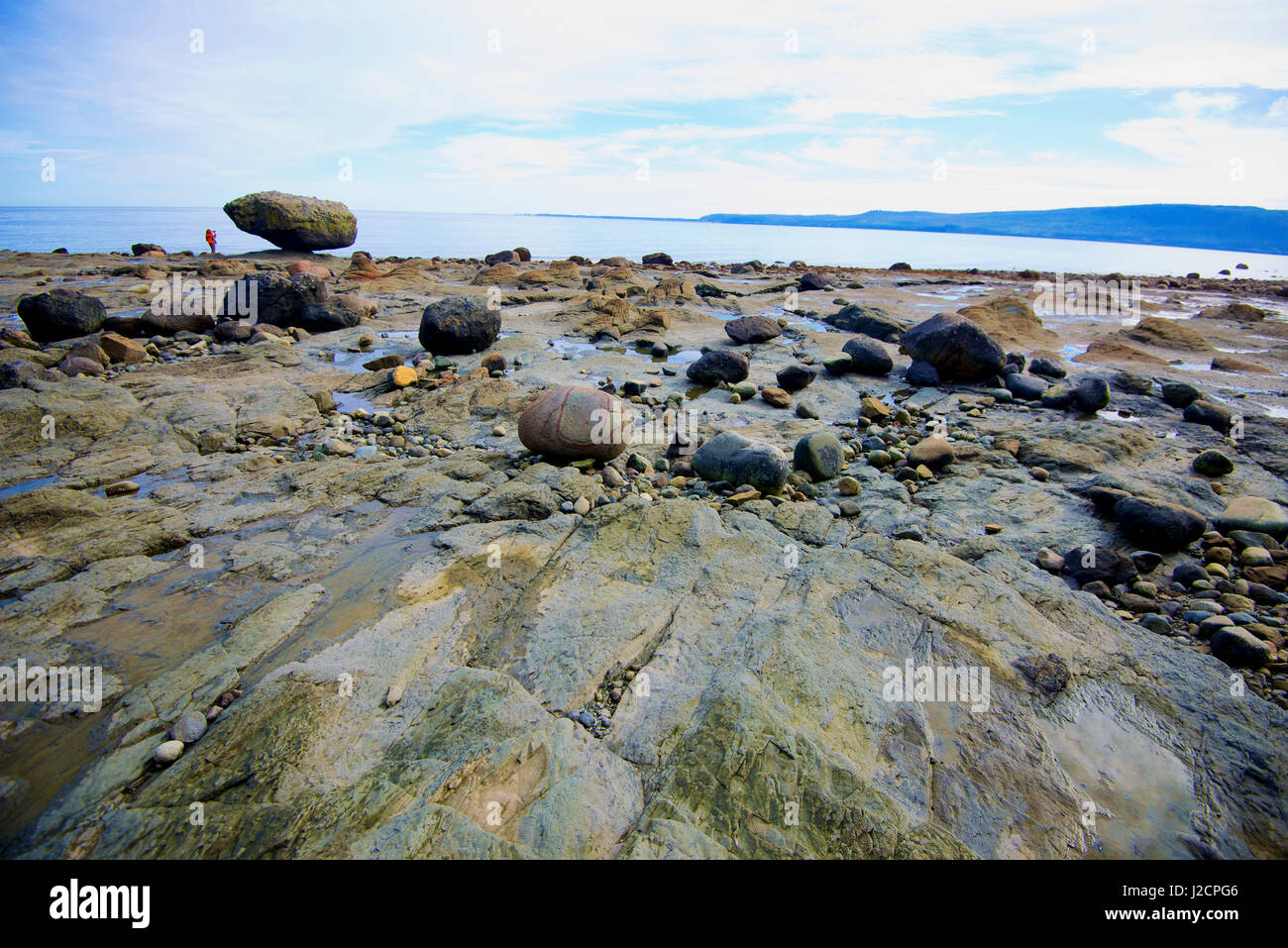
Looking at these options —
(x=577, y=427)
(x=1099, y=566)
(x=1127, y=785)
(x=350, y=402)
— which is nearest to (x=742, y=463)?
(x=577, y=427)

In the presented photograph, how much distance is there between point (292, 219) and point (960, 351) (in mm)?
27921

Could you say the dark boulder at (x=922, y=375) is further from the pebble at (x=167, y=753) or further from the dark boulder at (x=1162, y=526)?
the pebble at (x=167, y=753)

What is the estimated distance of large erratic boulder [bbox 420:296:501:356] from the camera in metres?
10.8

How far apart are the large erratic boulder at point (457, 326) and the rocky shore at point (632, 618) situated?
2046mm

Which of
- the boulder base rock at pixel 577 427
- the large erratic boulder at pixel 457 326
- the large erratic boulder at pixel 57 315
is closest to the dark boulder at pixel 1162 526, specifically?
the boulder base rock at pixel 577 427

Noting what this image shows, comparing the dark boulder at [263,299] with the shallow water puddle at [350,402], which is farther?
the dark boulder at [263,299]

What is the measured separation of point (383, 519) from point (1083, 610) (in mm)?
5380

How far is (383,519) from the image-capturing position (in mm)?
5043

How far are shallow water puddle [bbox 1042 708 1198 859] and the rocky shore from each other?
0.05 ft

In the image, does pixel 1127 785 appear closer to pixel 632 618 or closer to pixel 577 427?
pixel 632 618

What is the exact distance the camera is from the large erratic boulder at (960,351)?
31.4ft

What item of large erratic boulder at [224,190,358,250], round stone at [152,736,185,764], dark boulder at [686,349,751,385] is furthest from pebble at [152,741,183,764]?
large erratic boulder at [224,190,358,250]

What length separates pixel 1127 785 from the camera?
8.73 ft
